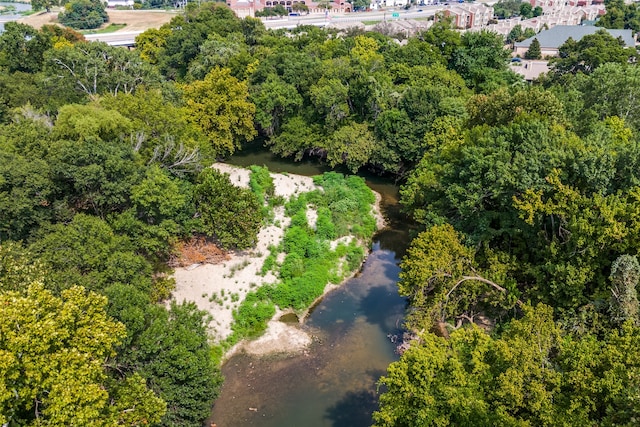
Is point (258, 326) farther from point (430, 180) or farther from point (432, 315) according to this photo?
point (430, 180)

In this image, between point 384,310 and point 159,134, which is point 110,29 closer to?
point 159,134

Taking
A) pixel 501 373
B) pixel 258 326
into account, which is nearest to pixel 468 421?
pixel 501 373

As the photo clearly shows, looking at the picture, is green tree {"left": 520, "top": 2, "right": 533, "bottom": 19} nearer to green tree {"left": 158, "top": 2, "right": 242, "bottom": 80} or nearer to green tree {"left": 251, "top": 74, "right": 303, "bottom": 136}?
green tree {"left": 158, "top": 2, "right": 242, "bottom": 80}

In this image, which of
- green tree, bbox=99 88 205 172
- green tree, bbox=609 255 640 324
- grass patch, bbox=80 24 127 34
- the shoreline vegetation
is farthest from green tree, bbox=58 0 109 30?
green tree, bbox=609 255 640 324

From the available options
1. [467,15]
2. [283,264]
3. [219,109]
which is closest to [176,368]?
[283,264]

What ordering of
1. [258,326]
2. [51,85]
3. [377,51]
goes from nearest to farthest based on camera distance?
[258,326]
[51,85]
[377,51]

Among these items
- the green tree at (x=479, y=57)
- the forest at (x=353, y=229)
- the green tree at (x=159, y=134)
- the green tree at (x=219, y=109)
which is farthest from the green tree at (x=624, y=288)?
the green tree at (x=479, y=57)

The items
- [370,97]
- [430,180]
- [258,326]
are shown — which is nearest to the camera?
[258,326]
